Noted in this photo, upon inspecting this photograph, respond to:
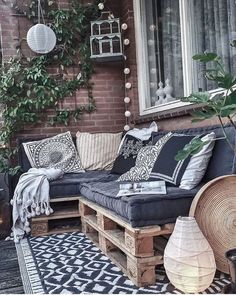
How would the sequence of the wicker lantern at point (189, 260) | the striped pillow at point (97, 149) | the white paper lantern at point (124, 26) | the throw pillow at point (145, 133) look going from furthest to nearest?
the white paper lantern at point (124, 26), the striped pillow at point (97, 149), the throw pillow at point (145, 133), the wicker lantern at point (189, 260)

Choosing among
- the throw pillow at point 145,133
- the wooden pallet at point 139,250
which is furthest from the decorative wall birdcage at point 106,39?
the wooden pallet at point 139,250

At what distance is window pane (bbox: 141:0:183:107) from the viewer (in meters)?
3.28

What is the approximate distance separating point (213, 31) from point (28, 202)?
206cm

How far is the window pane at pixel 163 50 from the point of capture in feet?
10.8

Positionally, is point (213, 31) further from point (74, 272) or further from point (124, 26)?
point (74, 272)

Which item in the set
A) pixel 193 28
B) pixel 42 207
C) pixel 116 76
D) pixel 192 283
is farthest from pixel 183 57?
pixel 192 283

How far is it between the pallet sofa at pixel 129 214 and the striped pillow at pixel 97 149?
0.42 metres

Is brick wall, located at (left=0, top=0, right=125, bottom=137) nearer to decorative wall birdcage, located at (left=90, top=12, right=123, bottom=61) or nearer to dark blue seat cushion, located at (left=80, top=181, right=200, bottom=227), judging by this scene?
decorative wall birdcage, located at (left=90, top=12, right=123, bottom=61)

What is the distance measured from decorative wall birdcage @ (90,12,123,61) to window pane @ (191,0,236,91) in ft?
3.61

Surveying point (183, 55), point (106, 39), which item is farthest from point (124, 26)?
point (183, 55)

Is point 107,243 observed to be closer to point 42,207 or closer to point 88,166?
point 42,207

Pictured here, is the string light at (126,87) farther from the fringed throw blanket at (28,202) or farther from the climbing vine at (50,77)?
the fringed throw blanket at (28,202)

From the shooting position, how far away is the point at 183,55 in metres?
3.11

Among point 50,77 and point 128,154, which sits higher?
point 50,77
